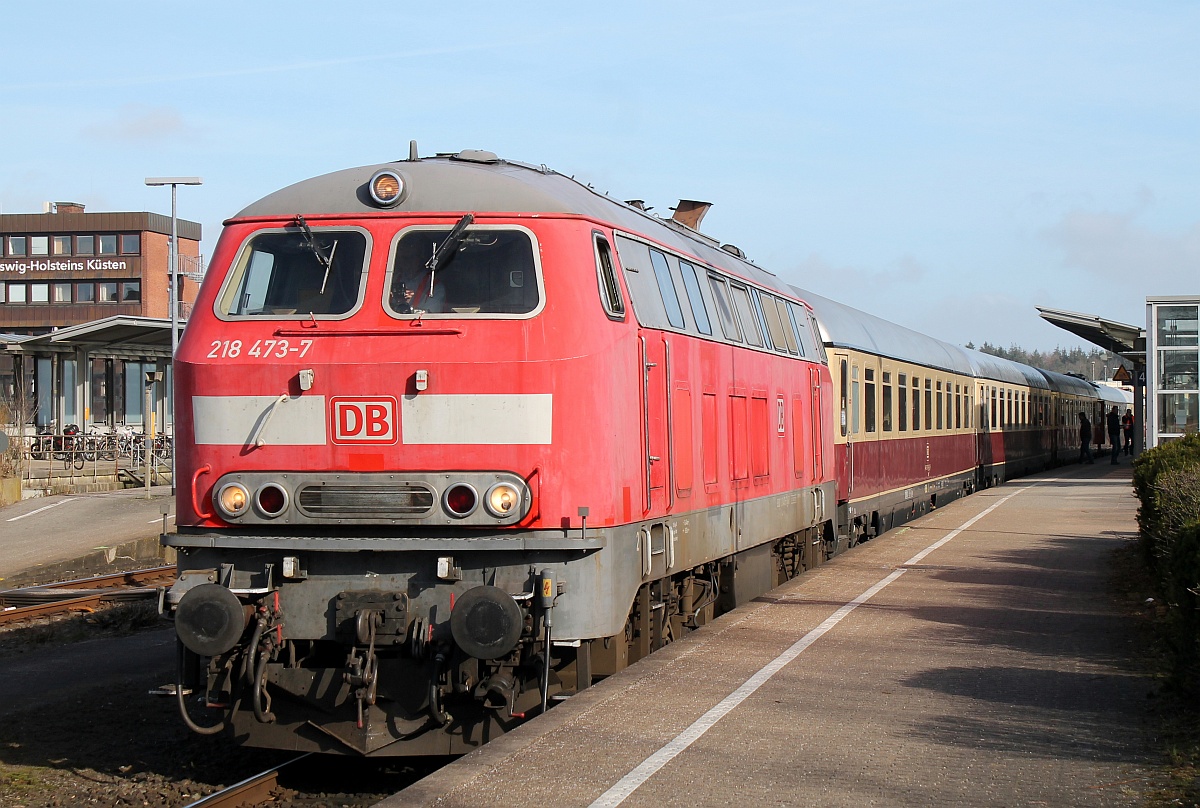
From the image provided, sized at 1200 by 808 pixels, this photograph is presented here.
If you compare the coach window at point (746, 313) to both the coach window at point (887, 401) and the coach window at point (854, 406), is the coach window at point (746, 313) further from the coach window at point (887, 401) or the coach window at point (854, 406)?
the coach window at point (887, 401)

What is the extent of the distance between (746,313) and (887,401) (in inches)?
382

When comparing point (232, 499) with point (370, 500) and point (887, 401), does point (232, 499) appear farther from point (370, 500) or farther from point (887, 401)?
point (887, 401)

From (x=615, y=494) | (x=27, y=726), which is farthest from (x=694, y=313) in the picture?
(x=27, y=726)

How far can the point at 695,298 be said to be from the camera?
34.2 feet

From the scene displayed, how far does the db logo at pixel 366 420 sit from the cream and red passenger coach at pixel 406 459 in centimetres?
1

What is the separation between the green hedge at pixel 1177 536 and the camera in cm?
768

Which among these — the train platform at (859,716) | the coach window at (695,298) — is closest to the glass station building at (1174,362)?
the train platform at (859,716)

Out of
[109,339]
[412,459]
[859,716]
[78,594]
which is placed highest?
[109,339]

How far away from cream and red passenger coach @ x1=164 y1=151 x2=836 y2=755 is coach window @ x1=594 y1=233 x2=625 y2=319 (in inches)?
0.7

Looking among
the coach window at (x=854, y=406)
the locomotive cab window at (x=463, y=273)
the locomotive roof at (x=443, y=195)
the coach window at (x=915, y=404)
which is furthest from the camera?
the coach window at (x=915, y=404)

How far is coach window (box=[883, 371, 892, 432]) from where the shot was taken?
68.8ft

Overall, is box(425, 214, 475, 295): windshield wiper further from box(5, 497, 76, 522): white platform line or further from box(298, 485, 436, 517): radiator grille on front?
box(5, 497, 76, 522): white platform line

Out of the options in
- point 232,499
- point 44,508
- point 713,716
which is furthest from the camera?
point 44,508

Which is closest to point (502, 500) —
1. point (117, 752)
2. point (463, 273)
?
point (463, 273)
